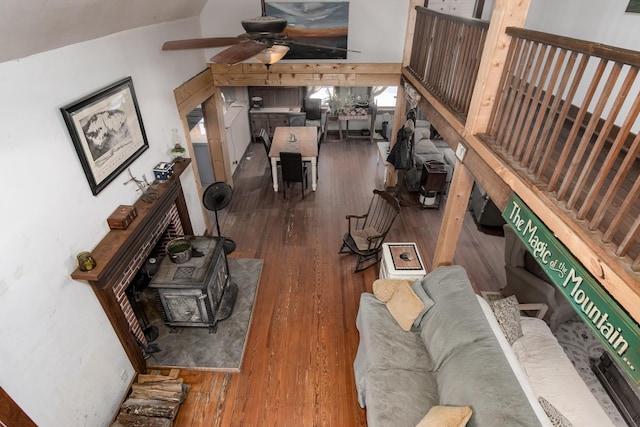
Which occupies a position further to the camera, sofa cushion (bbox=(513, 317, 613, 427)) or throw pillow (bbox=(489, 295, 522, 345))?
throw pillow (bbox=(489, 295, 522, 345))

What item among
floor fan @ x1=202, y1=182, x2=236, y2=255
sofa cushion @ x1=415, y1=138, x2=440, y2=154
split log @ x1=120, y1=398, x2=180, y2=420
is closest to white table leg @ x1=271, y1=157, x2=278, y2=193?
floor fan @ x1=202, y1=182, x2=236, y2=255

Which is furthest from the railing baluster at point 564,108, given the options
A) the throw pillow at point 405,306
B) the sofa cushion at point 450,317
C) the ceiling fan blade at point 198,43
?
the ceiling fan blade at point 198,43

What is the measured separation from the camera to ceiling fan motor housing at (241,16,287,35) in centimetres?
231

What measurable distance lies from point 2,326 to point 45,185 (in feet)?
3.00

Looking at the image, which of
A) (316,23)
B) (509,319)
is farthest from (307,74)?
(509,319)

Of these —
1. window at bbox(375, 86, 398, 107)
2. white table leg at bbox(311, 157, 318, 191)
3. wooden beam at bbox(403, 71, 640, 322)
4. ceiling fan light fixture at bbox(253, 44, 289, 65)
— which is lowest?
white table leg at bbox(311, 157, 318, 191)

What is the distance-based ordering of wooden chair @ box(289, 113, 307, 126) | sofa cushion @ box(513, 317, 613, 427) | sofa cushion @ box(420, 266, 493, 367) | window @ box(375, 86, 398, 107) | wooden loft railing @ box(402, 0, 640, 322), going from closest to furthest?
wooden loft railing @ box(402, 0, 640, 322)
sofa cushion @ box(513, 317, 613, 427)
sofa cushion @ box(420, 266, 493, 367)
wooden chair @ box(289, 113, 307, 126)
window @ box(375, 86, 398, 107)

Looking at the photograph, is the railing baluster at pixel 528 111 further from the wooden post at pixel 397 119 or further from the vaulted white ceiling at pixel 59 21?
the wooden post at pixel 397 119

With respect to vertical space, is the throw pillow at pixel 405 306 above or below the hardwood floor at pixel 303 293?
above

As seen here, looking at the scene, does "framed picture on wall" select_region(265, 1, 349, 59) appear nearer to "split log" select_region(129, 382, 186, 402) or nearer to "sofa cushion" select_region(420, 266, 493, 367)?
"sofa cushion" select_region(420, 266, 493, 367)

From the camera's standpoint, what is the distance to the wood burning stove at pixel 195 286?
11.2ft

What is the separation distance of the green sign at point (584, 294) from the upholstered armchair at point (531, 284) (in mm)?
1691

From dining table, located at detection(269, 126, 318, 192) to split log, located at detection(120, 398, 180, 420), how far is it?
431cm

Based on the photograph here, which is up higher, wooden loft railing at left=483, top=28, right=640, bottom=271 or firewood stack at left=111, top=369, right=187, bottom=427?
wooden loft railing at left=483, top=28, right=640, bottom=271
